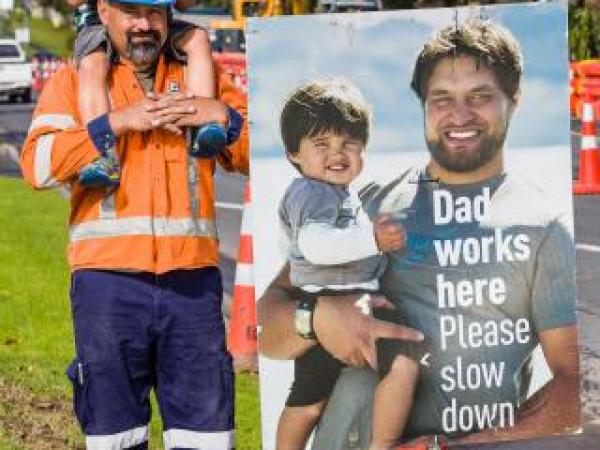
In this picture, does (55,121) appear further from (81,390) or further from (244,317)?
(244,317)

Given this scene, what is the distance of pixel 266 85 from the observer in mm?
5410

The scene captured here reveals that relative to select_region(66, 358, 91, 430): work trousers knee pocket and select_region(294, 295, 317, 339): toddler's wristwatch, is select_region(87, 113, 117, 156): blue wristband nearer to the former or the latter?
select_region(66, 358, 91, 430): work trousers knee pocket

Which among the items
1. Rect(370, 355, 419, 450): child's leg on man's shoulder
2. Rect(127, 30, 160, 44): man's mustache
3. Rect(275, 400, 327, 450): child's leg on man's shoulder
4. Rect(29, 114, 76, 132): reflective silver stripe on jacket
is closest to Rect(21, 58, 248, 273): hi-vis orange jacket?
Rect(29, 114, 76, 132): reflective silver stripe on jacket

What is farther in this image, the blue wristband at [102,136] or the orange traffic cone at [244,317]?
the orange traffic cone at [244,317]

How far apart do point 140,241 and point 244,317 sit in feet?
12.8

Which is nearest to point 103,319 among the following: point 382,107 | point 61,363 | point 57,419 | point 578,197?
point 382,107

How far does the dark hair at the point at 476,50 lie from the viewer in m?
5.49

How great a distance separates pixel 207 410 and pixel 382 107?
1.02 metres

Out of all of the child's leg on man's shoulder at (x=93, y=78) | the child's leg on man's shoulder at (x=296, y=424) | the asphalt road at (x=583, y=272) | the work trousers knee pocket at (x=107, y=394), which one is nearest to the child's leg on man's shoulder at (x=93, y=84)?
the child's leg on man's shoulder at (x=93, y=78)

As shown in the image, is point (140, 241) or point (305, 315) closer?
point (140, 241)

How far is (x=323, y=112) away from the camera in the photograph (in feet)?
18.0

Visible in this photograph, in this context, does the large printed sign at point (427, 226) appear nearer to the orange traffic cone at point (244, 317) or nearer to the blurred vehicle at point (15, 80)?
the orange traffic cone at point (244, 317)

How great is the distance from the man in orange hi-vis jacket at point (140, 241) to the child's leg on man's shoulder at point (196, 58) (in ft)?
0.16

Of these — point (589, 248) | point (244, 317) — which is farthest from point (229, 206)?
point (244, 317)
